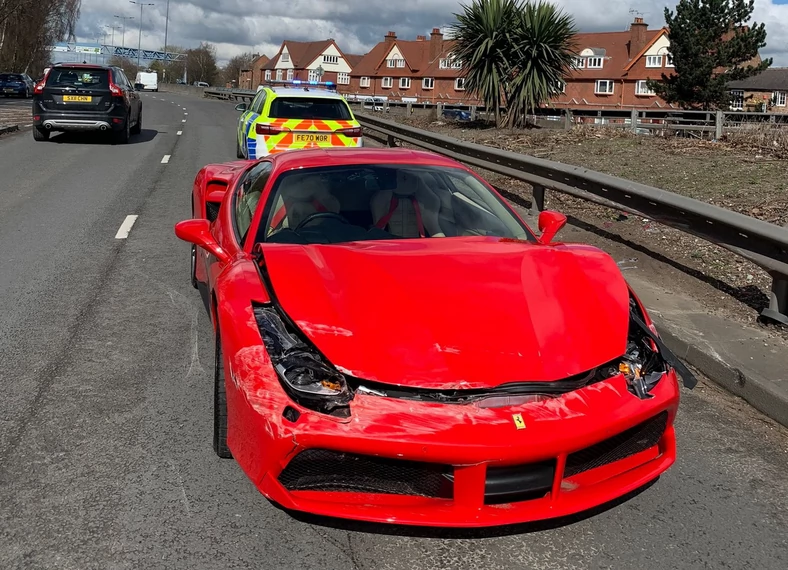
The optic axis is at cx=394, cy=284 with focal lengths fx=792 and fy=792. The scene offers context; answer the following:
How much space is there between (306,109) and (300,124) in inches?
13.4

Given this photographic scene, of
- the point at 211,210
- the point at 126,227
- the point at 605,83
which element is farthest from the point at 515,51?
the point at 605,83

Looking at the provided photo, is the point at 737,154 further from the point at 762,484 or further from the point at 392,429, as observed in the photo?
the point at 392,429

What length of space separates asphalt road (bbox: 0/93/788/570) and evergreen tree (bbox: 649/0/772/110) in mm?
46639

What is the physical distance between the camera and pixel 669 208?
6277mm

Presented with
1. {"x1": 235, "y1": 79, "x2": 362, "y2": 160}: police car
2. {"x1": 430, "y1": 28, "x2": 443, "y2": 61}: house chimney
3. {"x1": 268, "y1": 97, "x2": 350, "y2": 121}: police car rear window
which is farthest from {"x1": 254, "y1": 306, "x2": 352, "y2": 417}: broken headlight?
{"x1": 430, "y1": 28, "x2": 443, "y2": 61}: house chimney

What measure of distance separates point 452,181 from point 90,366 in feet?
7.68

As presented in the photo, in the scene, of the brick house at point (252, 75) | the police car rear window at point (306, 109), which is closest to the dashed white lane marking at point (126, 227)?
the police car rear window at point (306, 109)

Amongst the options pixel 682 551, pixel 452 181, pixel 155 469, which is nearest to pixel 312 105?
pixel 452 181

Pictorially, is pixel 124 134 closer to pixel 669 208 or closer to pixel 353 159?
Result: pixel 669 208

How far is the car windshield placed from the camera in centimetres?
414

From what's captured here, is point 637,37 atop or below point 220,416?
atop

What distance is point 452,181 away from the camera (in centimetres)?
454

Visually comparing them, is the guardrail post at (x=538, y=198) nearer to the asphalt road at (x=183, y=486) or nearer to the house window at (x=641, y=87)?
the asphalt road at (x=183, y=486)

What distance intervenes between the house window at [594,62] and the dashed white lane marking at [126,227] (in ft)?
231
